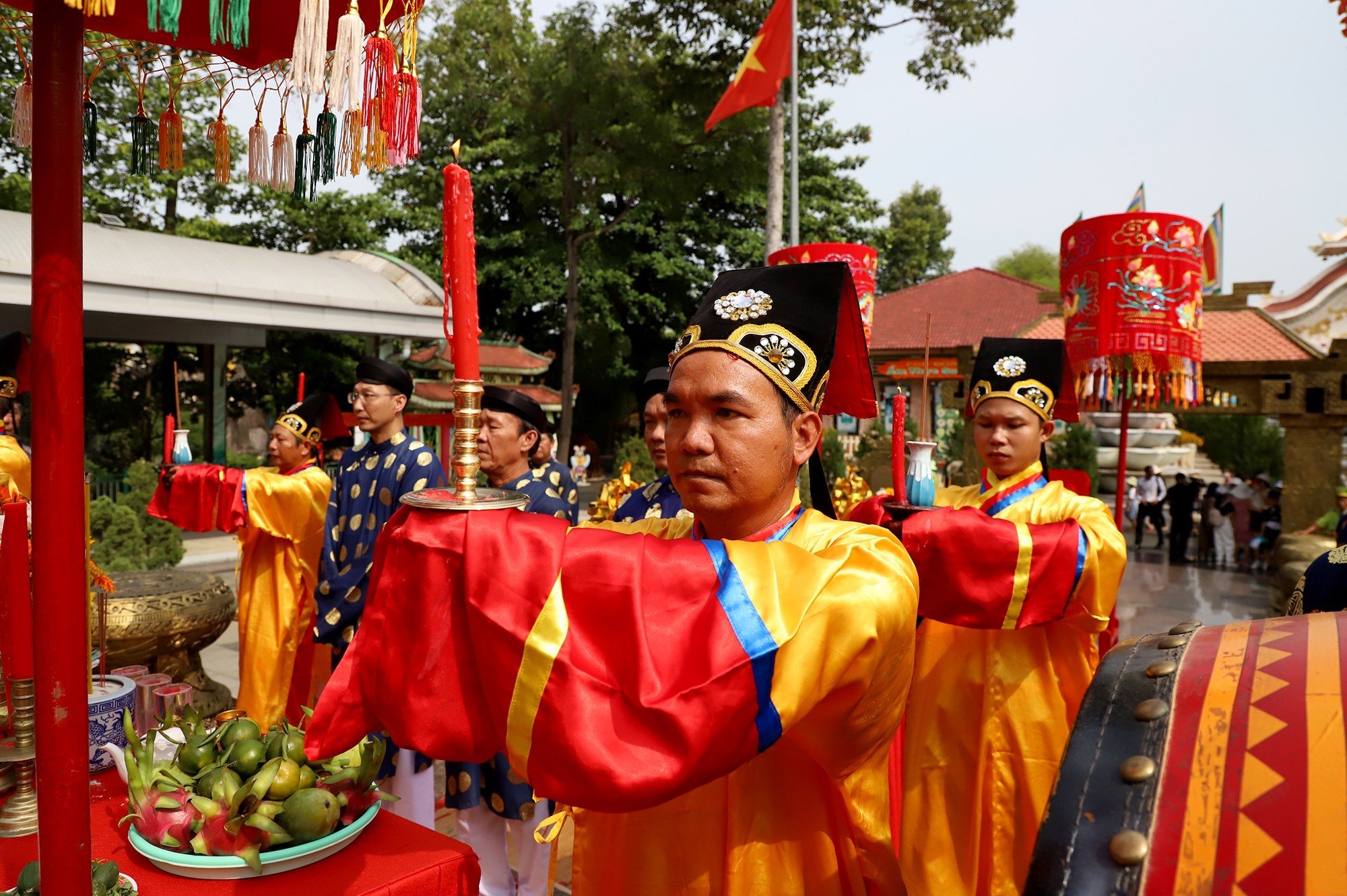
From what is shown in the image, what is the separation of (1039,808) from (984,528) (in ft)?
4.15

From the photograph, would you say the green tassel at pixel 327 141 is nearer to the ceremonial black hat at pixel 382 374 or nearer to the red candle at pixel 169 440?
the ceremonial black hat at pixel 382 374

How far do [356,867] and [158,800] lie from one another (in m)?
0.41

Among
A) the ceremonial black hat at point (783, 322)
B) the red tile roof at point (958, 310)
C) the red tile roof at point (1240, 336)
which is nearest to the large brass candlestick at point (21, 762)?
the ceremonial black hat at point (783, 322)

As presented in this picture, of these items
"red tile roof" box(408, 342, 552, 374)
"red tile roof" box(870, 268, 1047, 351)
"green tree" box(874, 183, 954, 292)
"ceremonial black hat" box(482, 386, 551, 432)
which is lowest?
"ceremonial black hat" box(482, 386, 551, 432)

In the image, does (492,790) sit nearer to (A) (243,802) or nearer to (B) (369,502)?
(B) (369,502)

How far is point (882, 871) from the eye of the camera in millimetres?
1699

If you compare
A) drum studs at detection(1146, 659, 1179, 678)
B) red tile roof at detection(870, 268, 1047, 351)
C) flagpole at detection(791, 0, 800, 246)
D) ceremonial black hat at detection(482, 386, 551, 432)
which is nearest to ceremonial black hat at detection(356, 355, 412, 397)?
ceremonial black hat at detection(482, 386, 551, 432)

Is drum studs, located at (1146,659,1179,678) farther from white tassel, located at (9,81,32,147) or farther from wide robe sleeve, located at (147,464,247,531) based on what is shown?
wide robe sleeve, located at (147,464,247,531)

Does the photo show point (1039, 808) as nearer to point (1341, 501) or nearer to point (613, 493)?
point (613, 493)

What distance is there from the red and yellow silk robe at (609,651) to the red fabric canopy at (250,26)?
902mm

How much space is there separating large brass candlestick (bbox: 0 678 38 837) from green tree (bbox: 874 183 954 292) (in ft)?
124

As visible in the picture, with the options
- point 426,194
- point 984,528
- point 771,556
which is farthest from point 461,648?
point 426,194

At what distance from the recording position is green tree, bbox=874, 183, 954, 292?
42938 mm

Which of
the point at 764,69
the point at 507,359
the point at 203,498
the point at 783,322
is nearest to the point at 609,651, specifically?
the point at 783,322
